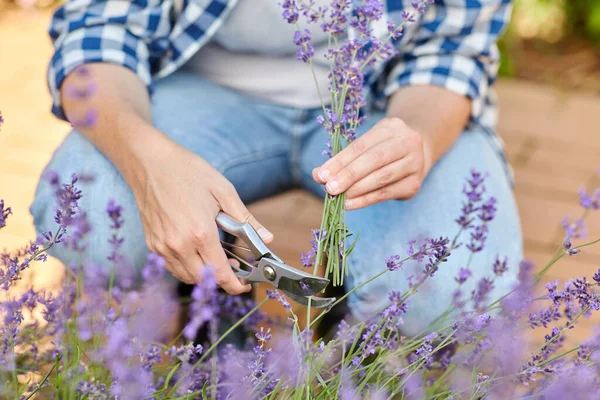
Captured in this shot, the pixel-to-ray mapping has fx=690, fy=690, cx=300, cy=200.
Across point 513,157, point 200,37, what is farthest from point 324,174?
point 513,157

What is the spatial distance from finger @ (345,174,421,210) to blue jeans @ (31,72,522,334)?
13cm

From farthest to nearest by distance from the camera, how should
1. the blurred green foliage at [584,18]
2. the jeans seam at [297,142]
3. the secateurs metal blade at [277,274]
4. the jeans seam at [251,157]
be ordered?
the blurred green foliage at [584,18], the jeans seam at [297,142], the jeans seam at [251,157], the secateurs metal blade at [277,274]

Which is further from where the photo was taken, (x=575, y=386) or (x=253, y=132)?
(x=253, y=132)

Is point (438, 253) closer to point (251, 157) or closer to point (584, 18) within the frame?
point (251, 157)

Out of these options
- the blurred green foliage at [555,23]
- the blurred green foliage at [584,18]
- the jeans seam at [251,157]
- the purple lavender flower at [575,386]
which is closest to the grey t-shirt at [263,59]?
the jeans seam at [251,157]

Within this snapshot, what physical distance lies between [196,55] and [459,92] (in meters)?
0.65

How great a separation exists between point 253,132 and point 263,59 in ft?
0.62

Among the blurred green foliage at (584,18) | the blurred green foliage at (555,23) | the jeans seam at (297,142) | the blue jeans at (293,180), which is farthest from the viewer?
the blurred green foliage at (555,23)

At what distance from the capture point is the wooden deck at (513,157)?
7.75ft

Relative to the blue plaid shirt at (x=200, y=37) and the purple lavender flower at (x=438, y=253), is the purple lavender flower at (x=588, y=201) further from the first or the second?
the blue plaid shirt at (x=200, y=37)

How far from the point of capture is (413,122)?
4.48ft

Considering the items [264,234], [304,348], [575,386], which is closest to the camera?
[575,386]

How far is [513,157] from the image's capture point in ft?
9.61

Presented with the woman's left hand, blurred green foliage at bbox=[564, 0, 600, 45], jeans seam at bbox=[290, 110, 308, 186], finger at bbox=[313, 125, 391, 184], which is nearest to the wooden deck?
blurred green foliage at bbox=[564, 0, 600, 45]
